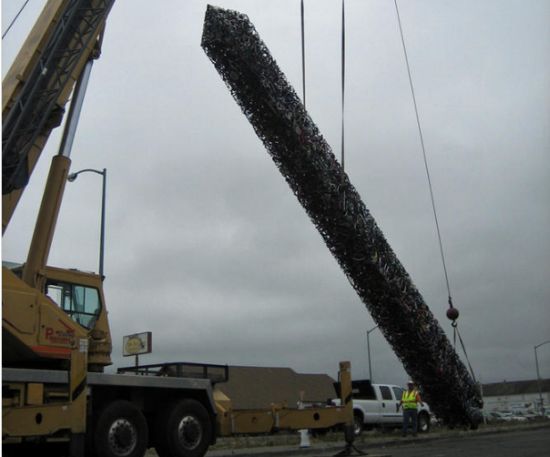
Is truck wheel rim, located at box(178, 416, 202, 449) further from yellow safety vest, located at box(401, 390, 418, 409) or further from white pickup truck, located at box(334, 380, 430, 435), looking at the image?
white pickup truck, located at box(334, 380, 430, 435)

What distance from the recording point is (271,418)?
12125 millimetres

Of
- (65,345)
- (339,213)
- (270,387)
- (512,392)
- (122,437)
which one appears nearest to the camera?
(65,345)

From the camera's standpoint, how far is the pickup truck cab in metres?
21.5

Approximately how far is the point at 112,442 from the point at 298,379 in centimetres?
4690

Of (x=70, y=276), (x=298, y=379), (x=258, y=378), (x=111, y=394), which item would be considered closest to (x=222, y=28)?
(x=70, y=276)

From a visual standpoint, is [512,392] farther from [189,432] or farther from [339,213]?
[189,432]

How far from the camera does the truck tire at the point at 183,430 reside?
1069 centimetres

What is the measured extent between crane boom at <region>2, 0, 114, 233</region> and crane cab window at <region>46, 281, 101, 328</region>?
1.17 metres

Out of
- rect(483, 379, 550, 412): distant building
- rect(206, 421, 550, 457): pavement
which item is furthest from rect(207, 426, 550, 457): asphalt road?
rect(483, 379, 550, 412): distant building

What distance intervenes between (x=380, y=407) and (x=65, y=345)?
14.5m

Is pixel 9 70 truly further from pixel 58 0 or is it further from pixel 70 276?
pixel 70 276

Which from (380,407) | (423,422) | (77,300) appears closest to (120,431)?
(77,300)

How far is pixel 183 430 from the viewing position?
10.9 m

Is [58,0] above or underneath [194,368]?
above
